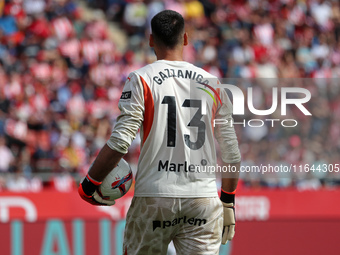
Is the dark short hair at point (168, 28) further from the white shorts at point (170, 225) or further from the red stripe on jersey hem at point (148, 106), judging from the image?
the white shorts at point (170, 225)

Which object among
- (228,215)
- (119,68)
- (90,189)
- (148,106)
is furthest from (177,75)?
(119,68)

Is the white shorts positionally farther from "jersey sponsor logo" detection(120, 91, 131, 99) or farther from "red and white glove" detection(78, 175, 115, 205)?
"jersey sponsor logo" detection(120, 91, 131, 99)

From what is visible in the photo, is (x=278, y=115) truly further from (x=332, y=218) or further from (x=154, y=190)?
(x=154, y=190)

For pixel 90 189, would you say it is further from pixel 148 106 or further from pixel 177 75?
pixel 177 75

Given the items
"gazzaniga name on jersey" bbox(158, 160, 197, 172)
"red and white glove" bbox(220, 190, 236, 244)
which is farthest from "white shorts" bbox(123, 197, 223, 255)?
"red and white glove" bbox(220, 190, 236, 244)

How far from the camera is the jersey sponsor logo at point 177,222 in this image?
11.6ft

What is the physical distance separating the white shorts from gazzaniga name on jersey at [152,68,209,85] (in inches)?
26.0

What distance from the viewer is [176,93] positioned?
355 centimetres

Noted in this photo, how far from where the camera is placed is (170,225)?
3535mm

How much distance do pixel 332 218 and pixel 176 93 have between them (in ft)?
17.6

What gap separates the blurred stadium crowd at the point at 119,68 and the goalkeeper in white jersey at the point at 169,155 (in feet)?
12.1

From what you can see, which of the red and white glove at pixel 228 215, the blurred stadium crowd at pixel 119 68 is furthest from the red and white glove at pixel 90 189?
the blurred stadium crowd at pixel 119 68

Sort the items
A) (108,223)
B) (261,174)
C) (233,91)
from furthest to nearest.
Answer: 1. (261,174)
2. (108,223)
3. (233,91)

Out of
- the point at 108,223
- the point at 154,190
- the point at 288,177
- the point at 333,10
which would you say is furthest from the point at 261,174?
the point at 333,10
